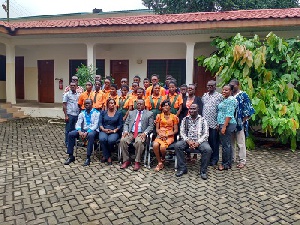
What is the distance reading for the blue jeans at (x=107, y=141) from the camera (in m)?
5.43

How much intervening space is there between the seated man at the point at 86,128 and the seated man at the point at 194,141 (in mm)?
1731

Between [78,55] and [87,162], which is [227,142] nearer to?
[87,162]

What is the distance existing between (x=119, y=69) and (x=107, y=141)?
646 cm

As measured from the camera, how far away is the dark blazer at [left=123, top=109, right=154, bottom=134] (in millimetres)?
5460

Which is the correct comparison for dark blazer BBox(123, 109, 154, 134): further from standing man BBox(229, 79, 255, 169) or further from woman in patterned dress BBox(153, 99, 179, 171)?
standing man BBox(229, 79, 255, 169)

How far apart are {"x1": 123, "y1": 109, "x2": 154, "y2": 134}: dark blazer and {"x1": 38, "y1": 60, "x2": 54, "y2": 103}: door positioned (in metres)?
8.05

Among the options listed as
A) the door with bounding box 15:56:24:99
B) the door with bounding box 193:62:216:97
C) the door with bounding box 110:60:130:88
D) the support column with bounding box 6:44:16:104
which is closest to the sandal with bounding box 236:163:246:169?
the door with bounding box 193:62:216:97

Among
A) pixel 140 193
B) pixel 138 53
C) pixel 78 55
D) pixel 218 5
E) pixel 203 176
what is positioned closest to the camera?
pixel 140 193

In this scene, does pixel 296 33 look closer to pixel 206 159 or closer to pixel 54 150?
pixel 206 159

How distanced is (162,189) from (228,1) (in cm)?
1546

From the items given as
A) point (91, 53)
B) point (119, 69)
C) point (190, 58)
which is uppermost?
point (91, 53)

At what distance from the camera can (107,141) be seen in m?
5.47

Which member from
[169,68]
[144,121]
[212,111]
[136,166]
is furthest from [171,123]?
[169,68]

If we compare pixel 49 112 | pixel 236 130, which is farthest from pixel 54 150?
pixel 49 112
